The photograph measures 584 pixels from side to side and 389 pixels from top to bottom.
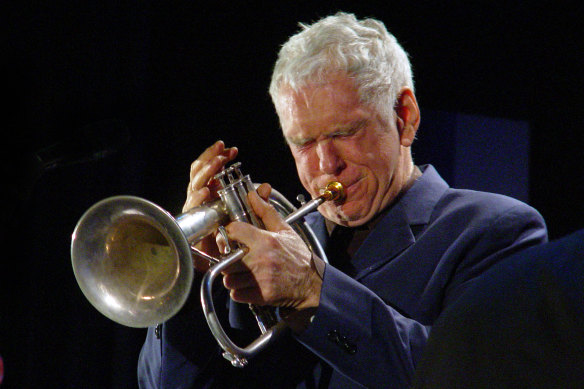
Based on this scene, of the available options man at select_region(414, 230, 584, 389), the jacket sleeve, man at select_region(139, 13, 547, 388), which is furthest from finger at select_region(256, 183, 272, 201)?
man at select_region(414, 230, 584, 389)

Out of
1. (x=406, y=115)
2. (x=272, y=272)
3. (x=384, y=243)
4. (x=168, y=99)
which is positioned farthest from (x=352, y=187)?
(x=168, y=99)

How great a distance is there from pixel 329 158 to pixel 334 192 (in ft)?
0.41

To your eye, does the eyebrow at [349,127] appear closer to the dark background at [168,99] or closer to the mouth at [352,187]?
the mouth at [352,187]

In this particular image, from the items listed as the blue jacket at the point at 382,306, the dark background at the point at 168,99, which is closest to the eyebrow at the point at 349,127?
the blue jacket at the point at 382,306

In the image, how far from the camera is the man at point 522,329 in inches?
20.5

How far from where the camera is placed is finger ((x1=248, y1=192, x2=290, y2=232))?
6.44ft

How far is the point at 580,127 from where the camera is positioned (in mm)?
2785

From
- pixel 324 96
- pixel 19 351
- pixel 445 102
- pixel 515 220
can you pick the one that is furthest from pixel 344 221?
pixel 19 351

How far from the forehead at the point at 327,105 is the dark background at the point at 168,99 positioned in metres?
0.95

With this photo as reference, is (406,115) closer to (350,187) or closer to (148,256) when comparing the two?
(350,187)

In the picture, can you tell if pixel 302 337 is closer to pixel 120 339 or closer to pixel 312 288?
pixel 312 288

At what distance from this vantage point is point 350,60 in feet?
7.55

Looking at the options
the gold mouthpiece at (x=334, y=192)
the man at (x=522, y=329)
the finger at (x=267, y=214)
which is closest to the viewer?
the man at (x=522, y=329)

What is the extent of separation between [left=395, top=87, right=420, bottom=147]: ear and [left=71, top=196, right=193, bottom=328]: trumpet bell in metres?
0.99
